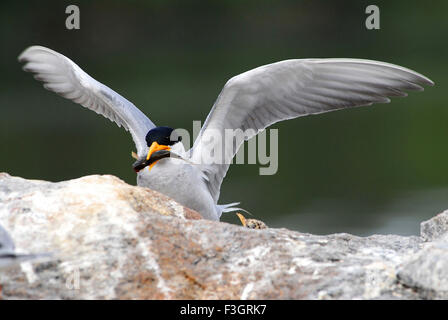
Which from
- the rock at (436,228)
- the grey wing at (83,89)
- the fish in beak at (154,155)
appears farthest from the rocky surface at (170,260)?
the grey wing at (83,89)

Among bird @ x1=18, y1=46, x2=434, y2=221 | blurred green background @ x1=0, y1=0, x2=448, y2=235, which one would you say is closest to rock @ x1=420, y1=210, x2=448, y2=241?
bird @ x1=18, y1=46, x2=434, y2=221

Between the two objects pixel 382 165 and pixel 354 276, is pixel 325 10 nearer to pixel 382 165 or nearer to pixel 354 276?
pixel 382 165

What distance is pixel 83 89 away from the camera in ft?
17.0

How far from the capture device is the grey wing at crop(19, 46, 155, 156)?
16.3 feet

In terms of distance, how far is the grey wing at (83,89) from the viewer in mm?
4953

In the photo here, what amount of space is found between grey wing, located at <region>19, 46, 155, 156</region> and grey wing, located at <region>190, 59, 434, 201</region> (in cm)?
42

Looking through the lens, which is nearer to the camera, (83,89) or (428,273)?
(428,273)

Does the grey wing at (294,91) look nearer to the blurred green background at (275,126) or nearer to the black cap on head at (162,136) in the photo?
the black cap on head at (162,136)

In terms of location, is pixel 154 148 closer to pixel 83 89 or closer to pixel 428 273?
pixel 83 89

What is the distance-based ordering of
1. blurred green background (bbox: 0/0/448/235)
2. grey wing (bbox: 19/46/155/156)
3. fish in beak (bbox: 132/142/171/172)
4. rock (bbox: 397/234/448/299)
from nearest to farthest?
rock (bbox: 397/234/448/299) < fish in beak (bbox: 132/142/171/172) < grey wing (bbox: 19/46/155/156) < blurred green background (bbox: 0/0/448/235)

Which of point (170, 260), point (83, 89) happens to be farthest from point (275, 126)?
point (170, 260)

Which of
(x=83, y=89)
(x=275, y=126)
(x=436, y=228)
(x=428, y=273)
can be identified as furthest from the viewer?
(x=275, y=126)

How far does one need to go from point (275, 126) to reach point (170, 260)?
9156 millimetres

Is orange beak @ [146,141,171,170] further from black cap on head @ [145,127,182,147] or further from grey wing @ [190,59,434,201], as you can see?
grey wing @ [190,59,434,201]
